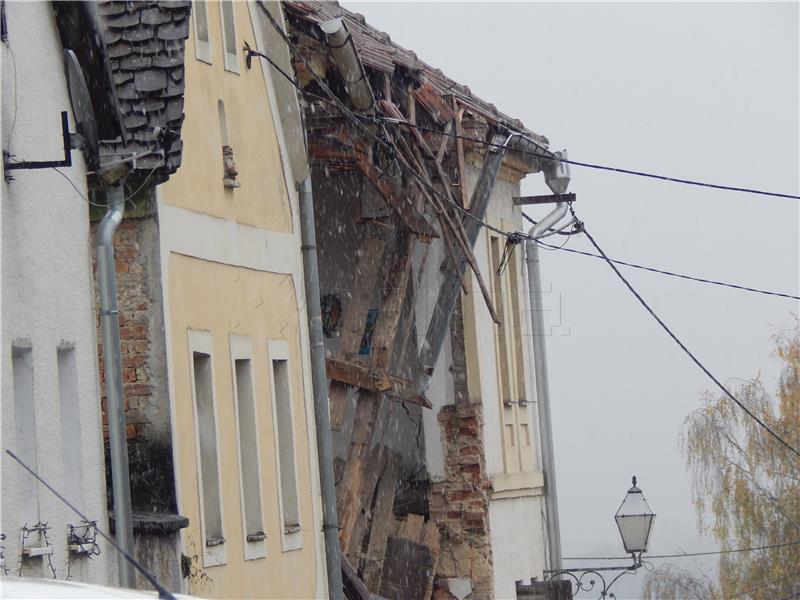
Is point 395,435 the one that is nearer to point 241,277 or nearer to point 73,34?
point 241,277

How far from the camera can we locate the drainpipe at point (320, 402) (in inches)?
631

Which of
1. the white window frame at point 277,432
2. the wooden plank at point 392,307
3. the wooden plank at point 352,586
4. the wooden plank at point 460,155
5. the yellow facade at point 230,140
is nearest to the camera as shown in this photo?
the yellow facade at point 230,140

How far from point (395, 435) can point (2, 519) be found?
12770mm

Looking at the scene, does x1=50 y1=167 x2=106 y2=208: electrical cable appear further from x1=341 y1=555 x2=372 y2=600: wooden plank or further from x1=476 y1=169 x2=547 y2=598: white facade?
x1=476 y1=169 x2=547 y2=598: white facade

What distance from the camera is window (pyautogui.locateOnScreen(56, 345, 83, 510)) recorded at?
414 inches

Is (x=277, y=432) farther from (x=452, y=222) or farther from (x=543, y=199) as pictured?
(x=543, y=199)

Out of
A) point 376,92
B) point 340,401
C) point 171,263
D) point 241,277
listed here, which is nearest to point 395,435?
point 340,401

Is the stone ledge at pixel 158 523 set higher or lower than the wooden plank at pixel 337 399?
lower

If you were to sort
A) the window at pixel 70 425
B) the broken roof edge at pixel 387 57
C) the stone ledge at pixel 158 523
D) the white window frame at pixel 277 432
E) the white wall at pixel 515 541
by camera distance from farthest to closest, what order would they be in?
1. the white wall at pixel 515 541
2. the broken roof edge at pixel 387 57
3. the white window frame at pixel 277 432
4. the stone ledge at pixel 158 523
5. the window at pixel 70 425

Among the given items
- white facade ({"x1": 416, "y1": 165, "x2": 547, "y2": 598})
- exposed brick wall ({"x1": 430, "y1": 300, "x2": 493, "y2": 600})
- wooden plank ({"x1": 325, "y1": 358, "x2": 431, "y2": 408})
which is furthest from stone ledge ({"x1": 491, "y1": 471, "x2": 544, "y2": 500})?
wooden plank ({"x1": 325, "y1": 358, "x2": 431, "y2": 408})

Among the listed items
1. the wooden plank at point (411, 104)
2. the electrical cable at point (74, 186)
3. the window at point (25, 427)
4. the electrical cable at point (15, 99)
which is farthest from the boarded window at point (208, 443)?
the wooden plank at point (411, 104)

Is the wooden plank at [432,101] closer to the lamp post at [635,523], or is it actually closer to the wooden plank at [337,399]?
the wooden plank at [337,399]

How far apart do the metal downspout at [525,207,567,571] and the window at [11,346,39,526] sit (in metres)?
14.5

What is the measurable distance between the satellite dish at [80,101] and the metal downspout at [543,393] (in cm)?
1372
